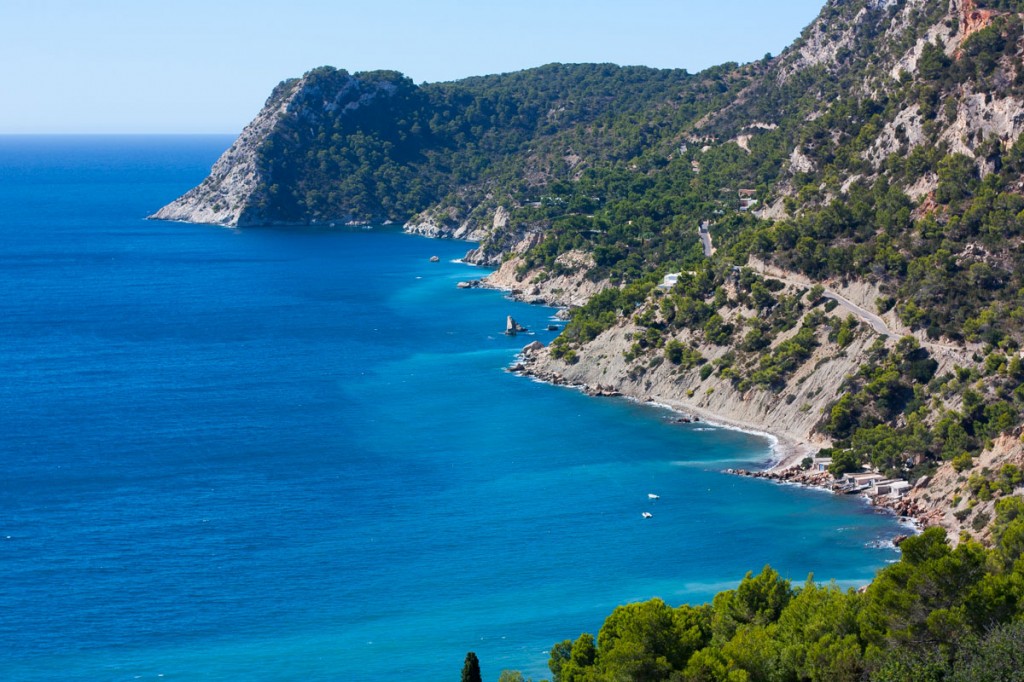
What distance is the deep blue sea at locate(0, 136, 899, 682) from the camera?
68.8 meters

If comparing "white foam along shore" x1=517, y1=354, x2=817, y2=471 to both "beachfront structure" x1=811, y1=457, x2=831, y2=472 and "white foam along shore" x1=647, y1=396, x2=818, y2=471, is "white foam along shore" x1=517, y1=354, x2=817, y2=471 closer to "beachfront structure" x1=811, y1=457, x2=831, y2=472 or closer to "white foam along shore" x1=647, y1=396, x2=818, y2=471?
"white foam along shore" x1=647, y1=396, x2=818, y2=471

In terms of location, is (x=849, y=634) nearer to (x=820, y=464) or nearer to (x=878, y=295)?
(x=820, y=464)

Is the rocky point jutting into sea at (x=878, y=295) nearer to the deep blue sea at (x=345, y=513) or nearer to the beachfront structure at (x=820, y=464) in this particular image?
the beachfront structure at (x=820, y=464)

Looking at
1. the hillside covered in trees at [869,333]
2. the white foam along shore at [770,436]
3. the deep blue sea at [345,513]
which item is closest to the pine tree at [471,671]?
the hillside covered in trees at [869,333]

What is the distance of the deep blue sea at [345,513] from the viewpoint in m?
68.8

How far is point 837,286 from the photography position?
374 feet

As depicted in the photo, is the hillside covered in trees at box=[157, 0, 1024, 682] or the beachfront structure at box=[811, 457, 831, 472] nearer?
the hillside covered in trees at box=[157, 0, 1024, 682]

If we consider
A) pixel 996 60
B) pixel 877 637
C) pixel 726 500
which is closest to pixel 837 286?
pixel 996 60

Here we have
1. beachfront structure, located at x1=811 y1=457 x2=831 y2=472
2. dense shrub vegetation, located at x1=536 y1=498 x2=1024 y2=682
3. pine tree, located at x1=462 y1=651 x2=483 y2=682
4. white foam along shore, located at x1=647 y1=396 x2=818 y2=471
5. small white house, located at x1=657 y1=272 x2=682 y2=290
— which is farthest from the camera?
small white house, located at x1=657 y1=272 x2=682 y2=290

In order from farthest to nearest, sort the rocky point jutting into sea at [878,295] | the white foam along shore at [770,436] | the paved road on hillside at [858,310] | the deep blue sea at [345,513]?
the paved road on hillside at [858,310] → the white foam along shore at [770,436] → the rocky point jutting into sea at [878,295] → the deep blue sea at [345,513]

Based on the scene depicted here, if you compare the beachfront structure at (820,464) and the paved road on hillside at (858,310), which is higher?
the paved road on hillside at (858,310)

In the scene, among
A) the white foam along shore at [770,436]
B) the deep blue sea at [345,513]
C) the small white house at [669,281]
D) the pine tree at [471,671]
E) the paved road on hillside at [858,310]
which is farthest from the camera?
the small white house at [669,281]

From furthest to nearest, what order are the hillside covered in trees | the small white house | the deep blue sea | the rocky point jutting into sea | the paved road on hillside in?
the small white house, the paved road on hillside, the rocky point jutting into sea, the deep blue sea, the hillside covered in trees

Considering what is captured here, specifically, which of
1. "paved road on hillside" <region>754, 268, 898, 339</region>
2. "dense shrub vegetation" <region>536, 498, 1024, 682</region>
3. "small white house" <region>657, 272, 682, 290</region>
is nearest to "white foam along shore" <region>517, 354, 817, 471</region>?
"paved road on hillside" <region>754, 268, 898, 339</region>
